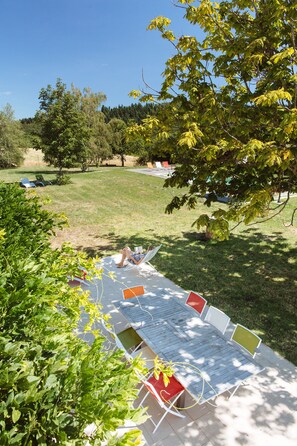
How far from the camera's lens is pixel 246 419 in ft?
14.5

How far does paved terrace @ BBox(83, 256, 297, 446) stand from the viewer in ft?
13.5

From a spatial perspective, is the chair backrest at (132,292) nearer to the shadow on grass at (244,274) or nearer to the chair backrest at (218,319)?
the chair backrest at (218,319)

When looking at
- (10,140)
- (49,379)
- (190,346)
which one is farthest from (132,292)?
(10,140)

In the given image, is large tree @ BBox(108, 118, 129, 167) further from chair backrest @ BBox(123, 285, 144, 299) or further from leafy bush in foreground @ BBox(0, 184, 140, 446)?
leafy bush in foreground @ BBox(0, 184, 140, 446)

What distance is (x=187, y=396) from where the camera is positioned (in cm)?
479

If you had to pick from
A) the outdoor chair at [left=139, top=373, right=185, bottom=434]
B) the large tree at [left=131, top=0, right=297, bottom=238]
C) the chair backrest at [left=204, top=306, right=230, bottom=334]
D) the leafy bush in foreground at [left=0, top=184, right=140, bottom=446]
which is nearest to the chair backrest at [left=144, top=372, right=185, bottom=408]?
the outdoor chair at [left=139, top=373, right=185, bottom=434]

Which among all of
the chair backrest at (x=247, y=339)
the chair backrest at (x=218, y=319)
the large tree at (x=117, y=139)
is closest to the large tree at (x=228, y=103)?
the chair backrest at (x=218, y=319)

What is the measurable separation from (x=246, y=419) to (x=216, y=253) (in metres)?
7.06

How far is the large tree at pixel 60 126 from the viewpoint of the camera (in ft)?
76.2

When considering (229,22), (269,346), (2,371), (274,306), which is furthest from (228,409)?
(229,22)

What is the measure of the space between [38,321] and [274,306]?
7158mm

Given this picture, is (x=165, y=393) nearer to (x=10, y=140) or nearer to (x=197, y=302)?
(x=197, y=302)

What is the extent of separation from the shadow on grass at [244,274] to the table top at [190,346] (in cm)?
196

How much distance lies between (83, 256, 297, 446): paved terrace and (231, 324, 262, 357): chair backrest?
86 centimetres
